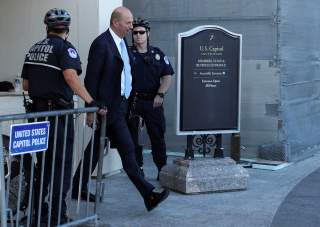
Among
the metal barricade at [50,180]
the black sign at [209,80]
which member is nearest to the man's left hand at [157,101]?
the black sign at [209,80]

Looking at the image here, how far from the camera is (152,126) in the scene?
24.8ft

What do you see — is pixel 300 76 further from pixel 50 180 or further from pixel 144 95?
pixel 50 180

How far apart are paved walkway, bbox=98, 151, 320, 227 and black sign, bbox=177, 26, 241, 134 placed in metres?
0.82

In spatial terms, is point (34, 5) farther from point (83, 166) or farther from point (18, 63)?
point (83, 166)

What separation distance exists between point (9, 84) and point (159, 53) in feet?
5.75

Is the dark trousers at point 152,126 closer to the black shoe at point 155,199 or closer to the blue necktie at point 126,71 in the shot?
the blue necktie at point 126,71

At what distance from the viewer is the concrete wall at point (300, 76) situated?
348 inches

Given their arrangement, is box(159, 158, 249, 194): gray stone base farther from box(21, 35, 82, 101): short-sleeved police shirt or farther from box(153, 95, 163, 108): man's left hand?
box(21, 35, 82, 101): short-sleeved police shirt

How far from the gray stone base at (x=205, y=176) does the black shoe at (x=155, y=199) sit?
3.17 feet

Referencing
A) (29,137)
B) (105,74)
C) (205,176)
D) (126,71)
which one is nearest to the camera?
(29,137)

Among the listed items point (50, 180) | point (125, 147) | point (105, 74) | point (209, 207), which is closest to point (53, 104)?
point (50, 180)

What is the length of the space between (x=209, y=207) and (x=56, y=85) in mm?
2135

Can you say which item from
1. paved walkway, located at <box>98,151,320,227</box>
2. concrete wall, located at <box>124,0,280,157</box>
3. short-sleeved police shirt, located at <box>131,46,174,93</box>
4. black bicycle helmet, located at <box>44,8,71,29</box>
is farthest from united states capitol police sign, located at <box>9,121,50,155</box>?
concrete wall, located at <box>124,0,280,157</box>

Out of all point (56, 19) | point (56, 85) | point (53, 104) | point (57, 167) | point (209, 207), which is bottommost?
point (209, 207)
